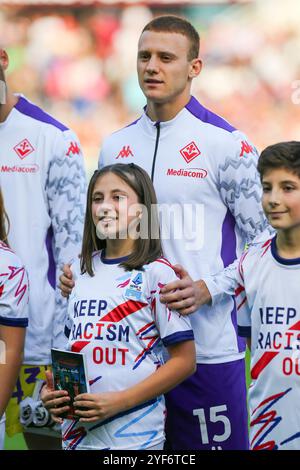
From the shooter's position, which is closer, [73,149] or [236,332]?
[236,332]

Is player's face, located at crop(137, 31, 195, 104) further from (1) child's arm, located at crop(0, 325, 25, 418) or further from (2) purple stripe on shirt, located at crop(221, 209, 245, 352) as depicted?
(1) child's arm, located at crop(0, 325, 25, 418)

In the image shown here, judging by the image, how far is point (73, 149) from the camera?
438 cm

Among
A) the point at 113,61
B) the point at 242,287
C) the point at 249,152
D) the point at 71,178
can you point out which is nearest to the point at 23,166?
the point at 71,178

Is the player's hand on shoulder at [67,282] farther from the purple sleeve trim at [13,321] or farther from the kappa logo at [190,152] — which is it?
the kappa logo at [190,152]

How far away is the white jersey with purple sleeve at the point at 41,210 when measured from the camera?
169 inches

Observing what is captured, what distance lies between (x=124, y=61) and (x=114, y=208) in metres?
14.6

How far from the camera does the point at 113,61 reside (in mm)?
17719

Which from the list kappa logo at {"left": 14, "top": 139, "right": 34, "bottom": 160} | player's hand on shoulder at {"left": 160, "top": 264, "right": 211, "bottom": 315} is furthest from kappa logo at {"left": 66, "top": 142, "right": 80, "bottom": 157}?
player's hand on shoulder at {"left": 160, "top": 264, "right": 211, "bottom": 315}

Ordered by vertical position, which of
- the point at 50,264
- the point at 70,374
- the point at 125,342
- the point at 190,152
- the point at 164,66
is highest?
the point at 164,66

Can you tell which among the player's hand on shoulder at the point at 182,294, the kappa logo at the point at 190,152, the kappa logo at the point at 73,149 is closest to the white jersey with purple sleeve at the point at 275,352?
A: the player's hand on shoulder at the point at 182,294

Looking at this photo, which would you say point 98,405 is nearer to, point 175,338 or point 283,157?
point 175,338

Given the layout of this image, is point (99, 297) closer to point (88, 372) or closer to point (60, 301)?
point (88, 372)

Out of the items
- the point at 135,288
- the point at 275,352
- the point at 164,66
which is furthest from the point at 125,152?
the point at 275,352

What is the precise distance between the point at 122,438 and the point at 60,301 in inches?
42.4
